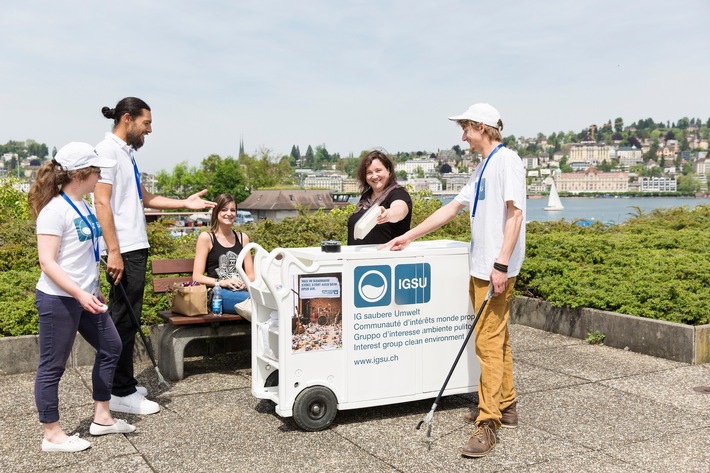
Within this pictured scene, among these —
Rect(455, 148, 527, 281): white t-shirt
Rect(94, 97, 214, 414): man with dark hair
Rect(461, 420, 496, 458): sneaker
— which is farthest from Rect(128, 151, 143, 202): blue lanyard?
Rect(461, 420, 496, 458): sneaker

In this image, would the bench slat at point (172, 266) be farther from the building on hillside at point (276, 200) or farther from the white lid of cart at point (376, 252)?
the building on hillside at point (276, 200)

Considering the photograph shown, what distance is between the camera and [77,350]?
654 cm

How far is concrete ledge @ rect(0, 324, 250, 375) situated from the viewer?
20.6 ft

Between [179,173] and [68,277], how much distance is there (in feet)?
393

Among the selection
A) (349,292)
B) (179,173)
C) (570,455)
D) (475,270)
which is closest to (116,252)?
(349,292)

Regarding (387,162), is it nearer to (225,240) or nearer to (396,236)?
(396,236)

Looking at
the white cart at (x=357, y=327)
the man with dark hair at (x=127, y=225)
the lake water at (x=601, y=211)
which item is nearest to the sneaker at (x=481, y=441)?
the white cart at (x=357, y=327)

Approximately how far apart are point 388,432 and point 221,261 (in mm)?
2300


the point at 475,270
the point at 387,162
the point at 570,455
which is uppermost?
the point at 387,162

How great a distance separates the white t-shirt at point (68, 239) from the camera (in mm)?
4316

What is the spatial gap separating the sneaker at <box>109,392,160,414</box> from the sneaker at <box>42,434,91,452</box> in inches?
28.7

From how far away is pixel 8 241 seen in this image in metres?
11.2

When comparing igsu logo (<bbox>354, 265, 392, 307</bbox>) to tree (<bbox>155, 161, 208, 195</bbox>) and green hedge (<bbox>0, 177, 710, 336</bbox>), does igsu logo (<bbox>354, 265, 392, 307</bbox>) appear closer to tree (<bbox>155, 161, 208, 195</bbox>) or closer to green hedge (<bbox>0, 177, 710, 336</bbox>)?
green hedge (<bbox>0, 177, 710, 336</bbox>)

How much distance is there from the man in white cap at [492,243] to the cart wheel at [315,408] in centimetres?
91
